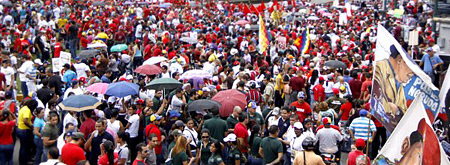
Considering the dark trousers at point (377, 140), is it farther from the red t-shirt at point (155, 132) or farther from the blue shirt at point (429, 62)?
the red t-shirt at point (155, 132)

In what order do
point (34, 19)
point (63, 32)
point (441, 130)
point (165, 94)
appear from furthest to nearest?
point (34, 19) → point (63, 32) → point (165, 94) → point (441, 130)

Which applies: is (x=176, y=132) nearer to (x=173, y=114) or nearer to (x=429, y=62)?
(x=173, y=114)

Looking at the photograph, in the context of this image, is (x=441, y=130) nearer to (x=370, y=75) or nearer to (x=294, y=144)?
(x=294, y=144)

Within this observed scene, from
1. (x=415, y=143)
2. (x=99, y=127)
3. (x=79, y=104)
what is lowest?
(x=99, y=127)

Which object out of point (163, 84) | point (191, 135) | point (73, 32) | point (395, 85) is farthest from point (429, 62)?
point (73, 32)

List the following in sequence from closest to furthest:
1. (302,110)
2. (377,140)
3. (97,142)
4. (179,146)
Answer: (179,146), (97,142), (302,110), (377,140)

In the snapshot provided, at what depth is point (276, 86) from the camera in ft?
51.8

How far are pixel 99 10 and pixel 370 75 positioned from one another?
22.8 meters

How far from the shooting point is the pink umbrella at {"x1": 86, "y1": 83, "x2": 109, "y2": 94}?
13203 millimetres

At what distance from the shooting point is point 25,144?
1173 cm

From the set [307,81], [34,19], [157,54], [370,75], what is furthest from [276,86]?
[34,19]

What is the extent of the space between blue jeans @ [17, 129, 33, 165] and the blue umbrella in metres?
1.81

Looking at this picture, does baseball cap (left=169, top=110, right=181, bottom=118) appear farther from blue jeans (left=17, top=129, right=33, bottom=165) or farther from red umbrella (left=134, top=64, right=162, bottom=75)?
red umbrella (left=134, top=64, right=162, bottom=75)

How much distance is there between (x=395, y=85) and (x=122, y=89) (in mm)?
6454
